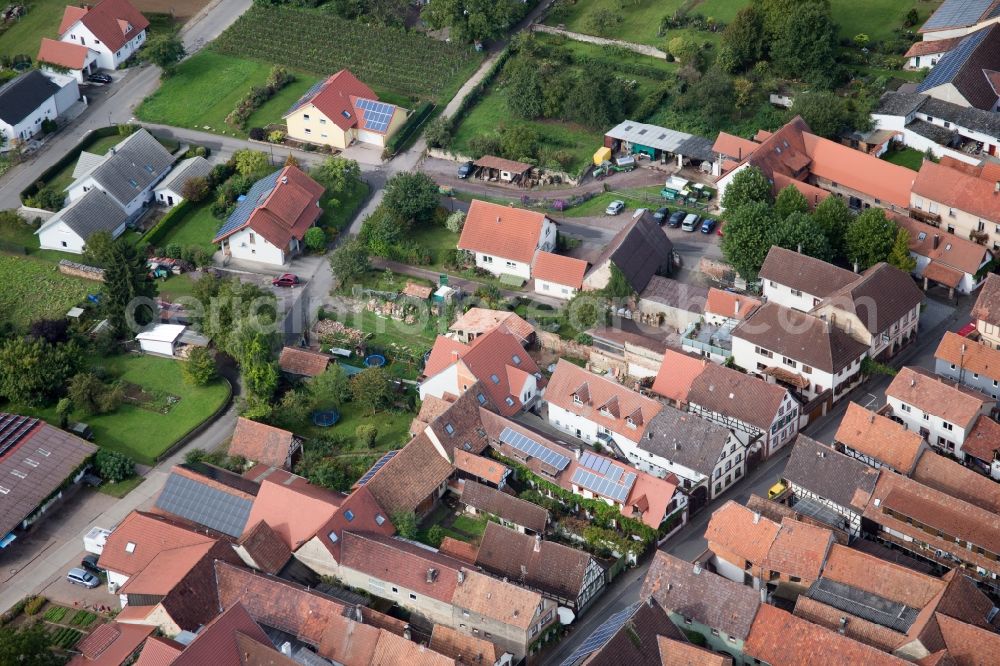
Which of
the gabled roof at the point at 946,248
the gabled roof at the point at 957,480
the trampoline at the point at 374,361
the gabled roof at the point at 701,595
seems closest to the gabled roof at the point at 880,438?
the gabled roof at the point at 957,480

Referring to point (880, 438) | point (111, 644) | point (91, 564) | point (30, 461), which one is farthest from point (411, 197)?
point (111, 644)

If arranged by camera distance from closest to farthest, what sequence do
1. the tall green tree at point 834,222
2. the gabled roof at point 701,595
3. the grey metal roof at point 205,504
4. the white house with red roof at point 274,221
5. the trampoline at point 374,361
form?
the gabled roof at point 701,595 → the grey metal roof at point 205,504 → the trampoline at point 374,361 → the tall green tree at point 834,222 → the white house with red roof at point 274,221

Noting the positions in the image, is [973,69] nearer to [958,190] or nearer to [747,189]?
[958,190]

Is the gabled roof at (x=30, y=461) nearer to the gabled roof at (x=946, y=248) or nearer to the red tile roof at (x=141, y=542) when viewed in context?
the red tile roof at (x=141, y=542)

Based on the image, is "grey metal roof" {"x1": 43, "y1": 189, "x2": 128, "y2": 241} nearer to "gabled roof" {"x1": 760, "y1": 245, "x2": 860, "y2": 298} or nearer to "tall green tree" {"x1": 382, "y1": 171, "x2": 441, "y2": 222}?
"tall green tree" {"x1": 382, "y1": 171, "x2": 441, "y2": 222}

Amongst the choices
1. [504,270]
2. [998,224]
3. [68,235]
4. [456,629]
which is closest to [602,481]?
[456,629]

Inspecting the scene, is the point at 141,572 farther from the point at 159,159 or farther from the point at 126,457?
the point at 159,159

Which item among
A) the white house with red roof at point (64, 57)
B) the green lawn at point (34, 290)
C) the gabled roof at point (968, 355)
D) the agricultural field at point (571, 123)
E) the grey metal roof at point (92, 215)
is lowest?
the green lawn at point (34, 290)
